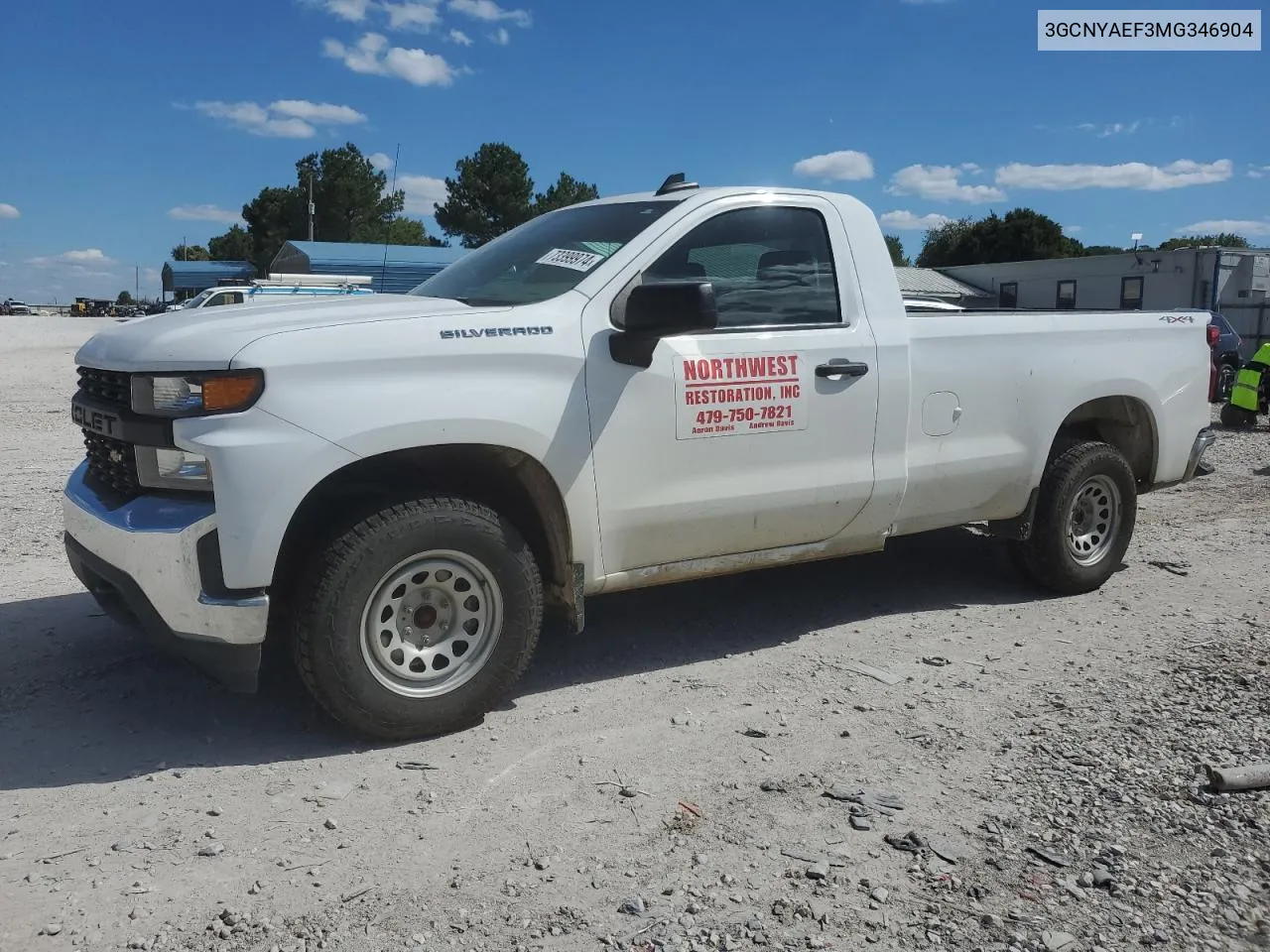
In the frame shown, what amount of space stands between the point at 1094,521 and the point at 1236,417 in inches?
390

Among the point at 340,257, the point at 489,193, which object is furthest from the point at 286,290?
the point at 489,193

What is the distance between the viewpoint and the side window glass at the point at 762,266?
4.34 meters

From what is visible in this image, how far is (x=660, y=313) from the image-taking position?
3.82m

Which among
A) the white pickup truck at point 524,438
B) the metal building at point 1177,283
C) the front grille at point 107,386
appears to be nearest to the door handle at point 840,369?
the white pickup truck at point 524,438

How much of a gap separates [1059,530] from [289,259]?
38326 mm

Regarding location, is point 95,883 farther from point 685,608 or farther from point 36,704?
point 685,608

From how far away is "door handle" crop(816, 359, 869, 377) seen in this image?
4473 mm

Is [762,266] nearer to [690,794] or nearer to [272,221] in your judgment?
[690,794]

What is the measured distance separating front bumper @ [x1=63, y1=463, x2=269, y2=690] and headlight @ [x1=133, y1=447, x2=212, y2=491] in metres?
0.06

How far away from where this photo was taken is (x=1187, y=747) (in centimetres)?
374

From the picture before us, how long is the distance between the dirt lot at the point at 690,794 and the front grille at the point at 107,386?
3.96ft

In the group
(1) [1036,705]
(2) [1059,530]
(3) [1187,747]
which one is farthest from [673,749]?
(2) [1059,530]

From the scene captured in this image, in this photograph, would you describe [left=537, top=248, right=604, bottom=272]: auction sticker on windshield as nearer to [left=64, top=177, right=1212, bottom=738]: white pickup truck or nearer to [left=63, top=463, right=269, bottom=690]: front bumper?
[left=64, top=177, right=1212, bottom=738]: white pickup truck

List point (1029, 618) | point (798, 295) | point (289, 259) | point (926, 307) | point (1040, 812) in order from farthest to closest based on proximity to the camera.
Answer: point (289, 259) → point (926, 307) → point (1029, 618) → point (798, 295) → point (1040, 812)
